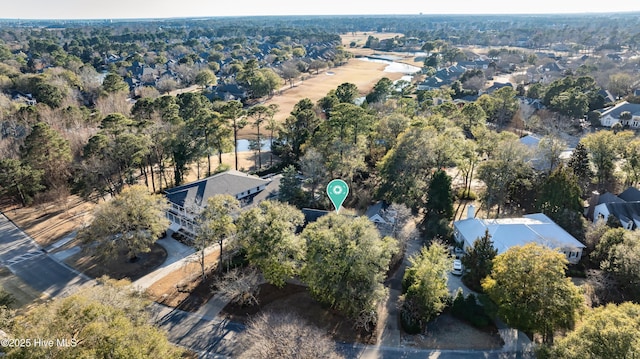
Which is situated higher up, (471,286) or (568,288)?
(568,288)

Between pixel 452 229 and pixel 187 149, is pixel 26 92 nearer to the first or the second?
pixel 187 149

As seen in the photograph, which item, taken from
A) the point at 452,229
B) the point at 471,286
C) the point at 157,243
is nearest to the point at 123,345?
the point at 157,243

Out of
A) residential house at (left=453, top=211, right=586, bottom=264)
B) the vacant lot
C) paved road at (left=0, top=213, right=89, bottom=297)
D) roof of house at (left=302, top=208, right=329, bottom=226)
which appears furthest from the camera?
the vacant lot

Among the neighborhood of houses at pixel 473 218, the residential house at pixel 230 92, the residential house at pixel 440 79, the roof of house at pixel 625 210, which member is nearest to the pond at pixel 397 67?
the residential house at pixel 440 79

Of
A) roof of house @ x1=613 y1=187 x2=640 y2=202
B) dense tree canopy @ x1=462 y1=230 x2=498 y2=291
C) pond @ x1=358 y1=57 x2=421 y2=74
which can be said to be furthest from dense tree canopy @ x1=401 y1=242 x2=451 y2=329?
pond @ x1=358 y1=57 x2=421 y2=74

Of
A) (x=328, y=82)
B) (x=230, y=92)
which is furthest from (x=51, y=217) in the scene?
(x=328, y=82)

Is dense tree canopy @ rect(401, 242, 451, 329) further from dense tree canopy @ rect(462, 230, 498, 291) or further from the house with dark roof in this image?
the house with dark roof
